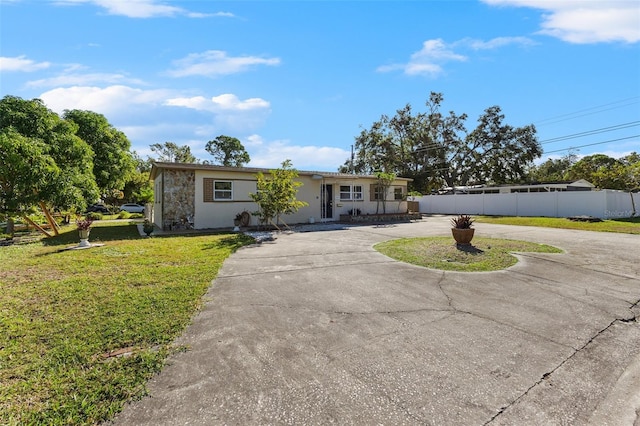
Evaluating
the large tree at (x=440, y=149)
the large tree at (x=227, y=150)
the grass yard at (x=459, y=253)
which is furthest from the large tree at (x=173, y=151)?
the grass yard at (x=459, y=253)

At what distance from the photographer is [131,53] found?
8195 millimetres

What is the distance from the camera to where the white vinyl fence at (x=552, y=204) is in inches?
750

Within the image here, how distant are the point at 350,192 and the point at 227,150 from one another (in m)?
35.1

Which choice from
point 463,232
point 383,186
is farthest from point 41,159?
point 383,186

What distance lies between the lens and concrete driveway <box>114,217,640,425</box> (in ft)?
7.41

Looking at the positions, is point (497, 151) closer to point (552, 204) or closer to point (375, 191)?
point (552, 204)

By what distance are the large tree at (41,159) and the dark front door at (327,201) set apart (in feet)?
35.8

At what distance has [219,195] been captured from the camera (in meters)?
A: 14.4

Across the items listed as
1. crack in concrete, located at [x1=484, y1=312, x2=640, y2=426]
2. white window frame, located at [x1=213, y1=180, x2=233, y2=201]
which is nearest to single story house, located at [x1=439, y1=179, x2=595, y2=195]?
white window frame, located at [x1=213, y1=180, x2=233, y2=201]

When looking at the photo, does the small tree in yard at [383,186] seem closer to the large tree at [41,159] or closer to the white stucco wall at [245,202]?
the white stucco wall at [245,202]

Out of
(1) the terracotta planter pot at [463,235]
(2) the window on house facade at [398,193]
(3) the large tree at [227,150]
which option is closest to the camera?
(1) the terracotta planter pot at [463,235]

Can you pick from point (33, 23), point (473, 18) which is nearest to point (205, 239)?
point (33, 23)

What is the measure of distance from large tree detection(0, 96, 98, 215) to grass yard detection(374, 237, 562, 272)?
34.6 feet

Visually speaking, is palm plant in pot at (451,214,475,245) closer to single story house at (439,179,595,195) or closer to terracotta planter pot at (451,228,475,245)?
terracotta planter pot at (451,228,475,245)
